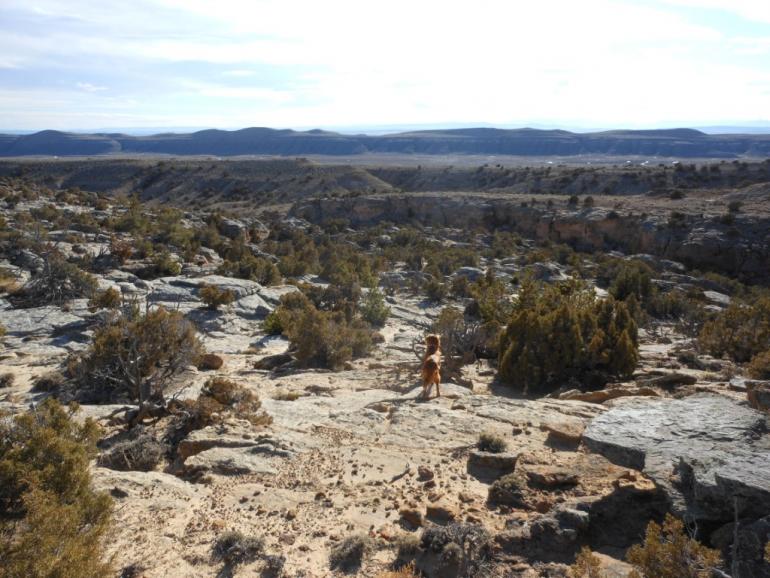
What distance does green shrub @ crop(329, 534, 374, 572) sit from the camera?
5000 millimetres

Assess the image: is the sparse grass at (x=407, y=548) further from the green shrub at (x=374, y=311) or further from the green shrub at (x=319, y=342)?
the green shrub at (x=374, y=311)

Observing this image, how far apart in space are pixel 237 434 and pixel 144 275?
13.3 m

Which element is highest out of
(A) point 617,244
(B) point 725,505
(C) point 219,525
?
(B) point 725,505

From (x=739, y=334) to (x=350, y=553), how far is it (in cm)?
1005

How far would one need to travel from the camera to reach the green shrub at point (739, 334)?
11.2 m

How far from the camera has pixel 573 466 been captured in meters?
6.41

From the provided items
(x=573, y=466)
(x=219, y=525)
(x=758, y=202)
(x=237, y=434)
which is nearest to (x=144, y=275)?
(x=237, y=434)

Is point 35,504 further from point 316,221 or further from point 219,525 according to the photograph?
point 316,221

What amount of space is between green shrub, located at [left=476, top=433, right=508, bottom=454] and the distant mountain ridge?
139m

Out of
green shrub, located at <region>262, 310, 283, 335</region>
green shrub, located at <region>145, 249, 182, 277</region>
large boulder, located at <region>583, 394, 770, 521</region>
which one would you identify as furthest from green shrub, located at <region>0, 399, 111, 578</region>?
green shrub, located at <region>145, 249, 182, 277</region>

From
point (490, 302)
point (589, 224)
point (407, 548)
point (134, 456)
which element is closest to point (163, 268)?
point (490, 302)

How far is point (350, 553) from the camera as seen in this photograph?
5066mm

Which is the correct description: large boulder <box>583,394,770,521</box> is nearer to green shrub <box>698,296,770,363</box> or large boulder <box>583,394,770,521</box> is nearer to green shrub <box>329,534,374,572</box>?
green shrub <box>329,534,374,572</box>

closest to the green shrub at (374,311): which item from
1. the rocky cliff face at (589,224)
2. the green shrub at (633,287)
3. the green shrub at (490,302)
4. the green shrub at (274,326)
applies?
the green shrub at (274,326)
